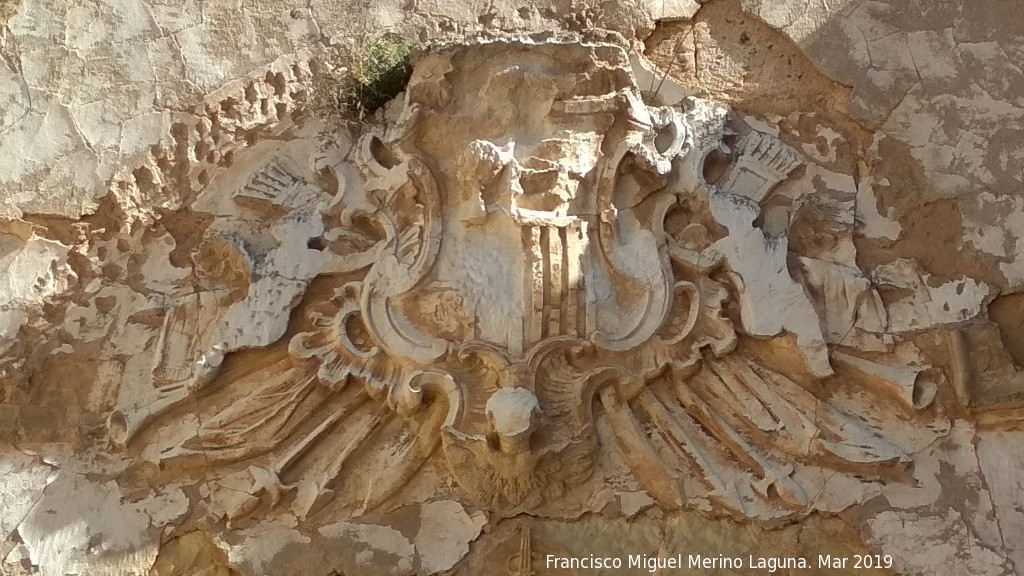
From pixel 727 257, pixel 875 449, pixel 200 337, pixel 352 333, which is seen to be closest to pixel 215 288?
pixel 200 337

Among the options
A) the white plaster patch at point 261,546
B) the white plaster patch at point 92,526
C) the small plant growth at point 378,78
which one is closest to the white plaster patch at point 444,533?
the white plaster patch at point 261,546

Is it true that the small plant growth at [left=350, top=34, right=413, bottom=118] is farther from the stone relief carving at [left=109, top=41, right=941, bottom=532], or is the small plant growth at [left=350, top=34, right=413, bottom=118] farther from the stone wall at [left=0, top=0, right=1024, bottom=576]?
the stone relief carving at [left=109, top=41, right=941, bottom=532]

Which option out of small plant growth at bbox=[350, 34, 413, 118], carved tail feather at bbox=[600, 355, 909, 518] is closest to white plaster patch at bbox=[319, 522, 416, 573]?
carved tail feather at bbox=[600, 355, 909, 518]

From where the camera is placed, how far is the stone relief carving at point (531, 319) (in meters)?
3.25

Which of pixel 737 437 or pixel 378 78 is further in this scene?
pixel 378 78

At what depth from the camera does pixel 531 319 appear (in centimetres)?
333

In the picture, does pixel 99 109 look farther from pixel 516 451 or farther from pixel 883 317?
pixel 883 317

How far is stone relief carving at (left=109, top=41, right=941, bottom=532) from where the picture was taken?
325 cm

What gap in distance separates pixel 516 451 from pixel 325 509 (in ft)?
1.91

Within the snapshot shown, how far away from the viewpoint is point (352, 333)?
3.40 metres

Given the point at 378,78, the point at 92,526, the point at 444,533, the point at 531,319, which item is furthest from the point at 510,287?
the point at 92,526

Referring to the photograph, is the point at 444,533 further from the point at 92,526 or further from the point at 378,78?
the point at 378,78

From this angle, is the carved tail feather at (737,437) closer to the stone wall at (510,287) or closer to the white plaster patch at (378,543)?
the stone wall at (510,287)

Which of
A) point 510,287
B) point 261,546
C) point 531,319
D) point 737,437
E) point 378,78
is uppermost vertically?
point 378,78
